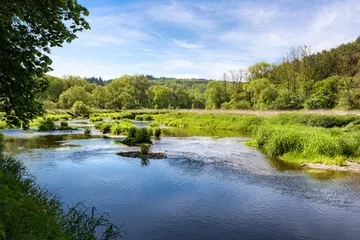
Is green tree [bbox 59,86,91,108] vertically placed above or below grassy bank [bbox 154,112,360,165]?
above

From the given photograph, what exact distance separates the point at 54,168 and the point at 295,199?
44.6 feet

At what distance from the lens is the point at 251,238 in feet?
33.3

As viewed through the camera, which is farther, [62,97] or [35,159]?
[62,97]

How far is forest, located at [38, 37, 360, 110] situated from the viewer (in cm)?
6234

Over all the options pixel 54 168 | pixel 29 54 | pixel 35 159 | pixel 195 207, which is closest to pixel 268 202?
pixel 195 207

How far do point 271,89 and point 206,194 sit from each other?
64368mm

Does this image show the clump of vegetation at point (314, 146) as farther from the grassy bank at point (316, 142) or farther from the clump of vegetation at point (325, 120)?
the clump of vegetation at point (325, 120)

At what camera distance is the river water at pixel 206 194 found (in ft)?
35.7

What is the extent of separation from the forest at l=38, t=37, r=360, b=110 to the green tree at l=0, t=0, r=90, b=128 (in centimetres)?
5053

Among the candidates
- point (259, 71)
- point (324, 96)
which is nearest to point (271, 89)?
point (324, 96)

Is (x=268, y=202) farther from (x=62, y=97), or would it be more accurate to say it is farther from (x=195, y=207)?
(x=62, y=97)

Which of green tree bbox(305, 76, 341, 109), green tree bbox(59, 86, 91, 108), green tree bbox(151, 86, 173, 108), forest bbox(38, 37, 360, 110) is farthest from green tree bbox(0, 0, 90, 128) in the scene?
green tree bbox(151, 86, 173, 108)

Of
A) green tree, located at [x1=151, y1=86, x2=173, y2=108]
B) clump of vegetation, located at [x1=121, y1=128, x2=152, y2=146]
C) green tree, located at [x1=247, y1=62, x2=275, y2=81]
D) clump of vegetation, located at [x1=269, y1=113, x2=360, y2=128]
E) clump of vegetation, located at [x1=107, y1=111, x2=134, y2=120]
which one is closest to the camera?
clump of vegetation, located at [x1=121, y1=128, x2=152, y2=146]

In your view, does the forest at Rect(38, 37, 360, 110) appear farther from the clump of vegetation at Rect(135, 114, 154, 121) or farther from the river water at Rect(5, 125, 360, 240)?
the river water at Rect(5, 125, 360, 240)
